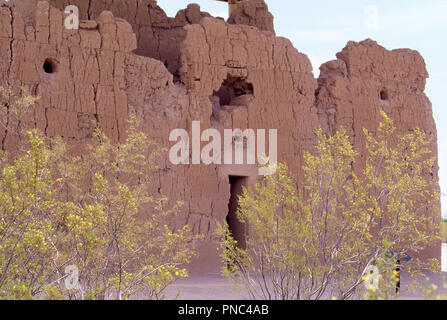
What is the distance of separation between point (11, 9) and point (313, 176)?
5.62 meters

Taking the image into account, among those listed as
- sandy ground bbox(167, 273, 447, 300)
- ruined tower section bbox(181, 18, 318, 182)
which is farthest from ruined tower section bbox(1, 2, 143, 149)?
sandy ground bbox(167, 273, 447, 300)

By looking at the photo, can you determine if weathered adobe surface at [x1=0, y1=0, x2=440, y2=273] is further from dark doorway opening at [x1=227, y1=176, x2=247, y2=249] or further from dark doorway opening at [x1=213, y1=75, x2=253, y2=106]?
dark doorway opening at [x1=227, y1=176, x2=247, y2=249]

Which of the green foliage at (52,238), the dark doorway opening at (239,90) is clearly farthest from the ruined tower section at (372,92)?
the green foliage at (52,238)

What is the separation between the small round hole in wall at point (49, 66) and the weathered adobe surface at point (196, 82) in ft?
0.20

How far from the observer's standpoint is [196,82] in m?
11.9

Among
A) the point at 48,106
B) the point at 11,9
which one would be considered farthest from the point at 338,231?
the point at 11,9

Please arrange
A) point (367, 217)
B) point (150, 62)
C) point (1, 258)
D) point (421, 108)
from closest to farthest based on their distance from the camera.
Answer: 1. point (1, 258)
2. point (367, 217)
3. point (150, 62)
4. point (421, 108)

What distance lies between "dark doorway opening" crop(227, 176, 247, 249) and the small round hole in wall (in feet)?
13.7

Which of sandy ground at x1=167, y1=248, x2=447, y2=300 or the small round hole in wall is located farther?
the small round hole in wall

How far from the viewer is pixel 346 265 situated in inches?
341

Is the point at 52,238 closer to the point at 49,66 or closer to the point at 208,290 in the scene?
the point at 208,290

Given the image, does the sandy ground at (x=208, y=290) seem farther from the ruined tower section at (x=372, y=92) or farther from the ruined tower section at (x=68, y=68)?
the ruined tower section at (x=372, y=92)

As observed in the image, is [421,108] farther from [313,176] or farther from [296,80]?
[313,176]

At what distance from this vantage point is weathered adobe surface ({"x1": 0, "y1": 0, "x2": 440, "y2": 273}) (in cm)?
1059
